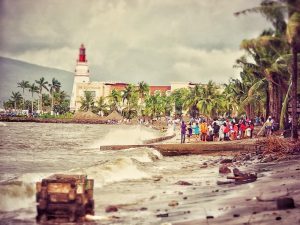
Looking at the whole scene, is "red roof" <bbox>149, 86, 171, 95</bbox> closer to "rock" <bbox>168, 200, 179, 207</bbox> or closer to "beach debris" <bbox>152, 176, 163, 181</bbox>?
"beach debris" <bbox>152, 176, 163, 181</bbox>

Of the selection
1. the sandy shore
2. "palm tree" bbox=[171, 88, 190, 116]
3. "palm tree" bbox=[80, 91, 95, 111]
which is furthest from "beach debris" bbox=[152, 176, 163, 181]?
"palm tree" bbox=[80, 91, 95, 111]

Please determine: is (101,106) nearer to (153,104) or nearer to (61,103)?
(153,104)

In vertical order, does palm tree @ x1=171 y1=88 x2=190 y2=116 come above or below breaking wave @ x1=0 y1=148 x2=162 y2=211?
above

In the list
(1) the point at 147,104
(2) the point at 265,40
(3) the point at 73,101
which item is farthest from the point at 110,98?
(2) the point at 265,40

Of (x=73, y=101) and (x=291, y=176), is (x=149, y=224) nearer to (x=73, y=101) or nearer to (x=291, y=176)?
(x=291, y=176)

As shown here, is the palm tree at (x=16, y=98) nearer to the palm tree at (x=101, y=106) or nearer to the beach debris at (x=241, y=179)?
the palm tree at (x=101, y=106)

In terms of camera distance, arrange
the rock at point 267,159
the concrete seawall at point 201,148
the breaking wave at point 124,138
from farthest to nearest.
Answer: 1. the breaking wave at point 124,138
2. the concrete seawall at point 201,148
3. the rock at point 267,159

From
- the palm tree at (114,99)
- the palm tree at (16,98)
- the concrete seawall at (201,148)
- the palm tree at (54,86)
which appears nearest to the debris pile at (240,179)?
the concrete seawall at (201,148)

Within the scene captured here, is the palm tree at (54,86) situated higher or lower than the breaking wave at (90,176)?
higher

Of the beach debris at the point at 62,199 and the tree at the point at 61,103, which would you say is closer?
the beach debris at the point at 62,199

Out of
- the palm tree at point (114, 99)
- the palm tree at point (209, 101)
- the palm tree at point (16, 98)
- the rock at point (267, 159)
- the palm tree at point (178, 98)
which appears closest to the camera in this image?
the rock at point (267, 159)

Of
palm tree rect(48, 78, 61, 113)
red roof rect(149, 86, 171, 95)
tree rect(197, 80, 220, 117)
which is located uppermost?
palm tree rect(48, 78, 61, 113)

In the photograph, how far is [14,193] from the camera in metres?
6.68

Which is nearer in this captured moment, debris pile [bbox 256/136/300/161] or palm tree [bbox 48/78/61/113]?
debris pile [bbox 256/136/300/161]
